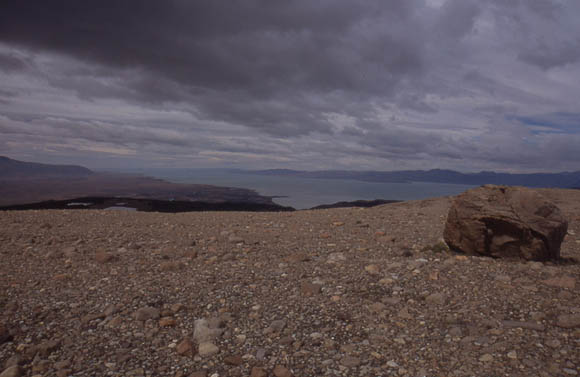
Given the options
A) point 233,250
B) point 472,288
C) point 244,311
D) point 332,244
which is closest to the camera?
point 244,311

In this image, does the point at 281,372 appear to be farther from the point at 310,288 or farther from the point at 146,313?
the point at 146,313

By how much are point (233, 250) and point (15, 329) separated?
192 inches

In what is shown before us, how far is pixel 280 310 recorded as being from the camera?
557 centimetres

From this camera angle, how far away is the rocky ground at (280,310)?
4152 millimetres

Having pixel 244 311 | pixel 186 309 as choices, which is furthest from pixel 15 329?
pixel 244 311

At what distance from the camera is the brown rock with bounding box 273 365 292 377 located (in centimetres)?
397

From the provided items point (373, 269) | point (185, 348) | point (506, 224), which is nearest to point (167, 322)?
point (185, 348)

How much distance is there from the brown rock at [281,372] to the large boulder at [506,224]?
609 centimetres

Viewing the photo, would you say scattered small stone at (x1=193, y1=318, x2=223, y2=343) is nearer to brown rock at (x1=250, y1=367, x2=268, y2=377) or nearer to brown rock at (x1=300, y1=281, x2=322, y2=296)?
brown rock at (x1=250, y1=367, x2=268, y2=377)

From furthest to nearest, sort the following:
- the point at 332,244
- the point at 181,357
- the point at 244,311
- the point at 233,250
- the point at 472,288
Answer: the point at 332,244 → the point at 233,250 → the point at 472,288 → the point at 244,311 → the point at 181,357

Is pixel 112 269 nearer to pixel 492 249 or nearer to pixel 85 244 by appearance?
pixel 85 244

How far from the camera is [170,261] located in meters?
8.02

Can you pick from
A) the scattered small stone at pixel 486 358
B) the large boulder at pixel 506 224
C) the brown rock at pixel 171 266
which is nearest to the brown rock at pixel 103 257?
the brown rock at pixel 171 266

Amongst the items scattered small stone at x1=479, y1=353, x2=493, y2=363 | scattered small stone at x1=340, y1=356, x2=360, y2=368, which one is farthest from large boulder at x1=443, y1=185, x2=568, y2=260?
scattered small stone at x1=340, y1=356, x2=360, y2=368
